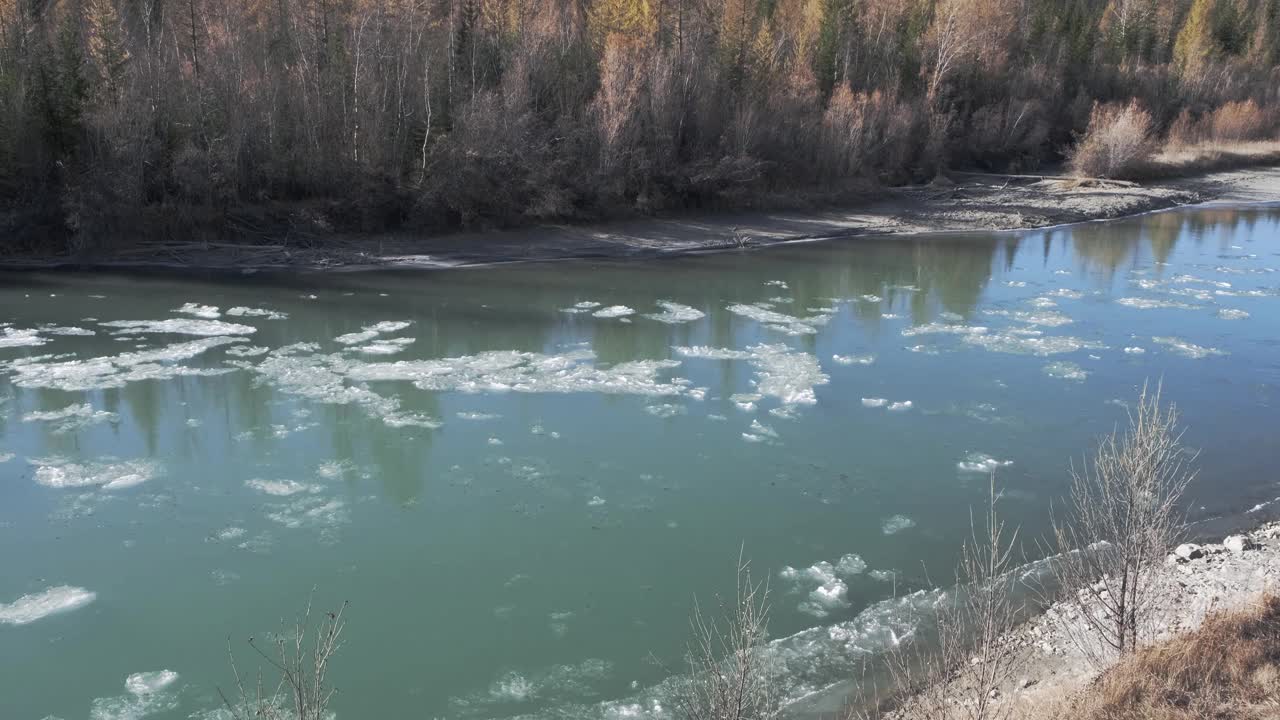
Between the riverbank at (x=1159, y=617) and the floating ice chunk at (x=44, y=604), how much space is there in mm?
9165

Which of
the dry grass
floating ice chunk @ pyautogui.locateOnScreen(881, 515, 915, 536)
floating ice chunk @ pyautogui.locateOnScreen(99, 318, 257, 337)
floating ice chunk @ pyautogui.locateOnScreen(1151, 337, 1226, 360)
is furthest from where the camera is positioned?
floating ice chunk @ pyautogui.locateOnScreen(99, 318, 257, 337)

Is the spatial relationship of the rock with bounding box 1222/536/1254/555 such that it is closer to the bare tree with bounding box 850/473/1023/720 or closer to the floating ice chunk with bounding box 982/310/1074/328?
the bare tree with bounding box 850/473/1023/720

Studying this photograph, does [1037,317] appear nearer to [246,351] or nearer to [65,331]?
[246,351]

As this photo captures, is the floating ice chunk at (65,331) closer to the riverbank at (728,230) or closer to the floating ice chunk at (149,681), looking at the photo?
the riverbank at (728,230)

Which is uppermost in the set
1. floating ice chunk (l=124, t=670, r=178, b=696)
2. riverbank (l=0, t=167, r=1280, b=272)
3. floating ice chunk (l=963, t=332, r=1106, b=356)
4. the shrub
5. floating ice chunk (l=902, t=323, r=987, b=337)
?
the shrub

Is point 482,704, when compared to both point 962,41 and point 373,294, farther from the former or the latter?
point 962,41

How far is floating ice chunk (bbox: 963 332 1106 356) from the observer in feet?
70.0

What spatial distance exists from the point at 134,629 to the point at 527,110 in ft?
92.9

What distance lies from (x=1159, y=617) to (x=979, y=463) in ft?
18.5

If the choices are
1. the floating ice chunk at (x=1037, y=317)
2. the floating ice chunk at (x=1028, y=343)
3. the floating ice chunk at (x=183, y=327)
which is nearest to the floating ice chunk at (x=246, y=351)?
the floating ice chunk at (x=183, y=327)

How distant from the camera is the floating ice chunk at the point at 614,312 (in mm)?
24641

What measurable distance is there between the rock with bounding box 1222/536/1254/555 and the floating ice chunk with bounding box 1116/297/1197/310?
52.9 ft

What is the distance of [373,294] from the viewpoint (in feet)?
88.3

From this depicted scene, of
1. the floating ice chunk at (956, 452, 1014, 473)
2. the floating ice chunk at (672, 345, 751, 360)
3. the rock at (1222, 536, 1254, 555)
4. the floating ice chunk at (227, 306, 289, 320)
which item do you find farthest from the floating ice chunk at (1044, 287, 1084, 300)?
the floating ice chunk at (227, 306, 289, 320)
